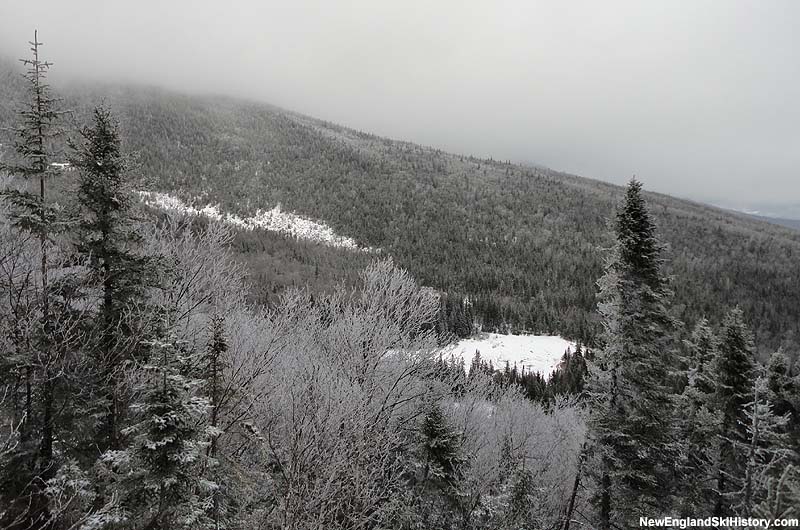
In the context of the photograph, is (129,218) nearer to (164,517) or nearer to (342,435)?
(164,517)

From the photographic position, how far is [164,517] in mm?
6680

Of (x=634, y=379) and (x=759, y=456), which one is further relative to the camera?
(x=759, y=456)

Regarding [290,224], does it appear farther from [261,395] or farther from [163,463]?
[163,463]

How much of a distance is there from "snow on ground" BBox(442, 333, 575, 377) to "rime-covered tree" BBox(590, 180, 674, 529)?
3022 inches

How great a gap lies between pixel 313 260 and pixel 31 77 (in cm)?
12066

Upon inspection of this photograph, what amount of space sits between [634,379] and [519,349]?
97184 mm

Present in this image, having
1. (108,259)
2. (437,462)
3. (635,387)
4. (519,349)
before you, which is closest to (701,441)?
(635,387)

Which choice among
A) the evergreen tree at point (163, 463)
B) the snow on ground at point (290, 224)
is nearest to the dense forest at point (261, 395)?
the evergreen tree at point (163, 463)

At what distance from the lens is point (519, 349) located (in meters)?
105

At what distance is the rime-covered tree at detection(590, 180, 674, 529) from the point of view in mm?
11953

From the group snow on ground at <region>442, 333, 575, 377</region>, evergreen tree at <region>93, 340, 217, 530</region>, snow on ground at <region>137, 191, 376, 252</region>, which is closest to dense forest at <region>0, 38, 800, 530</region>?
evergreen tree at <region>93, 340, 217, 530</region>

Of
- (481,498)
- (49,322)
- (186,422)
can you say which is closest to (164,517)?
(186,422)

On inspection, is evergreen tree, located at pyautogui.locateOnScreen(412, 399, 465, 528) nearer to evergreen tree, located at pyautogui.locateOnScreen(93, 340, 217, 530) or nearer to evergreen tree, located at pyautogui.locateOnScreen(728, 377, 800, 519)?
evergreen tree, located at pyautogui.locateOnScreen(728, 377, 800, 519)

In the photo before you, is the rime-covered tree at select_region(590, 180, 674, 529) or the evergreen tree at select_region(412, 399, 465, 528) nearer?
the rime-covered tree at select_region(590, 180, 674, 529)
